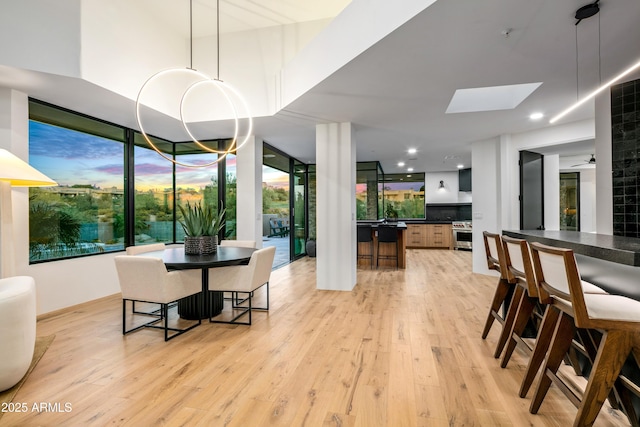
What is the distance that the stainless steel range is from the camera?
9.15 metres

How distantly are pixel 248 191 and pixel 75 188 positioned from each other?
→ 2366 millimetres

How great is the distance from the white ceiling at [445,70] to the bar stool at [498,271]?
5.04 ft

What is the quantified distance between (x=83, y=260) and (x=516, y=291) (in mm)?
4925

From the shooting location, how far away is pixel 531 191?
546 centimetres

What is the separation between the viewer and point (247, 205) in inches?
211

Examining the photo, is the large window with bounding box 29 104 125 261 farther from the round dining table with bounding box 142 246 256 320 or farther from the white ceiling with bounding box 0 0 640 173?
the round dining table with bounding box 142 246 256 320

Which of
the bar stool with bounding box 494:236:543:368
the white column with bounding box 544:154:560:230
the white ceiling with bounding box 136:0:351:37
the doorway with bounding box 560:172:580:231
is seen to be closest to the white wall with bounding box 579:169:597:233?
the doorway with bounding box 560:172:580:231

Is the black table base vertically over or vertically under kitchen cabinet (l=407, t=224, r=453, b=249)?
under

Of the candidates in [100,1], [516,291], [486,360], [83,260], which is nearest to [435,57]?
[516,291]

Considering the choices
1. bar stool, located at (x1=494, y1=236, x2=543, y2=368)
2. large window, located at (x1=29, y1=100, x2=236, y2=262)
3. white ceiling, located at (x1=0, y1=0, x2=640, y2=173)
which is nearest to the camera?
bar stool, located at (x1=494, y1=236, x2=543, y2=368)

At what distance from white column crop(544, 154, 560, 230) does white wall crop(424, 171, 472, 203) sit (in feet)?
13.1

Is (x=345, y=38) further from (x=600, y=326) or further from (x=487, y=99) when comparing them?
(x=600, y=326)

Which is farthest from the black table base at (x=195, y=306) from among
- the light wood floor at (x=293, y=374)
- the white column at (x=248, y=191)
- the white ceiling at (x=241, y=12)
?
the white ceiling at (x=241, y=12)

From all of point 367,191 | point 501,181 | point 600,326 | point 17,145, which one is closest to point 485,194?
→ point 501,181
